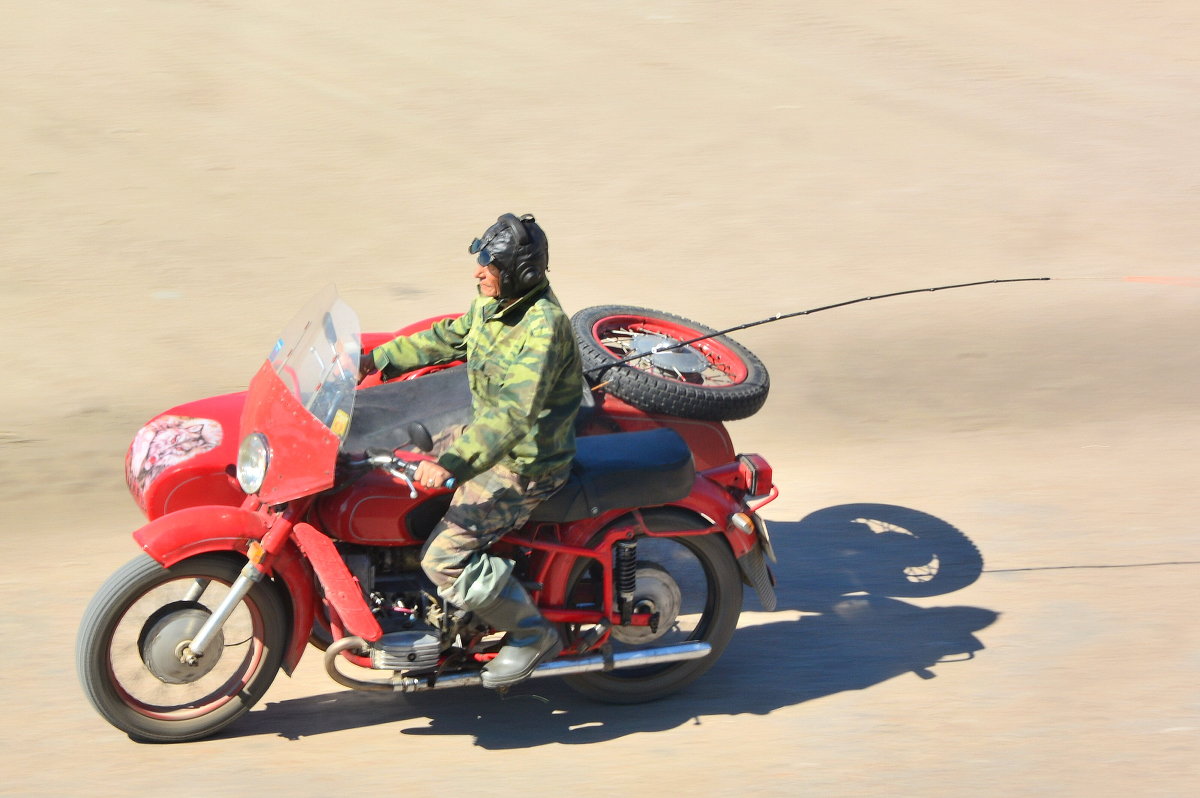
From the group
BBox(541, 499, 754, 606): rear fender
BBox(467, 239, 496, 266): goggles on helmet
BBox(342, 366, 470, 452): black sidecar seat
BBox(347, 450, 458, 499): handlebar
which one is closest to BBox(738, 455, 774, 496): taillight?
BBox(541, 499, 754, 606): rear fender

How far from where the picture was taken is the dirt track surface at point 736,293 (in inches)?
213

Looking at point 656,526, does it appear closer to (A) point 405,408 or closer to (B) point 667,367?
(B) point 667,367

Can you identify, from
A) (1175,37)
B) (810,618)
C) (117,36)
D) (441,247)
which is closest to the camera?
(810,618)

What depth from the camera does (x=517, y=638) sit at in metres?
5.16

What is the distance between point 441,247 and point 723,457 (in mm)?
5584

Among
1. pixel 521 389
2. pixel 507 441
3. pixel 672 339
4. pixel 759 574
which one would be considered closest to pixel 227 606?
pixel 507 441

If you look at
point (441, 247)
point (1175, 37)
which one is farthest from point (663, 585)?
point (1175, 37)

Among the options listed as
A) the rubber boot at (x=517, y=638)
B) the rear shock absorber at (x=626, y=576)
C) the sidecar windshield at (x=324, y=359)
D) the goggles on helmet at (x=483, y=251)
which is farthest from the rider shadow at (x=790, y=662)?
the goggles on helmet at (x=483, y=251)

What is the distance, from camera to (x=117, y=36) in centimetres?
1429

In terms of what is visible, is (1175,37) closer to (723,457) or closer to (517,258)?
(723,457)

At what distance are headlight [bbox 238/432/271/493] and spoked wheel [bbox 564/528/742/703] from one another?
1.41 metres

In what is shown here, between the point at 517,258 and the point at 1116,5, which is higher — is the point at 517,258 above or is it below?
below

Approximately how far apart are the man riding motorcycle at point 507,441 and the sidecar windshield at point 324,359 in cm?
44

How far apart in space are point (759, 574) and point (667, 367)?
1.03 metres
